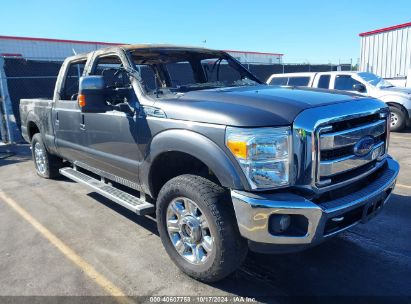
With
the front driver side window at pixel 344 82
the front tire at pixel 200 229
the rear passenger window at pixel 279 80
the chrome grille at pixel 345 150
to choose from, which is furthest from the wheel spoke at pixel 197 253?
the rear passenger window at pixel 279 80

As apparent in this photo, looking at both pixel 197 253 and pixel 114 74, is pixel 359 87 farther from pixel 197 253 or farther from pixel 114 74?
pixel 197 253

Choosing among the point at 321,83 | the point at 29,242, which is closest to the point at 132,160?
the point at 29,242

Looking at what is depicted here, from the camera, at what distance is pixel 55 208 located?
5234 mm

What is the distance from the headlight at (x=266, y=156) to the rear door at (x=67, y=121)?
8.93 feet

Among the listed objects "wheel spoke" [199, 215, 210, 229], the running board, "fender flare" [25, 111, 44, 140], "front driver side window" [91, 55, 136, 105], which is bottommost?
the running board

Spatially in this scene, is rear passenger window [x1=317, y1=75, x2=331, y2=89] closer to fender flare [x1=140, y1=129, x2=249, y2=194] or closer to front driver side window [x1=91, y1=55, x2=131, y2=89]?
front driver side window [x1=91, y1=55, x2=131, y2=89]

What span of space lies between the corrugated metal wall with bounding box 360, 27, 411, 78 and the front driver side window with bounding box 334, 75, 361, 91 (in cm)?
939

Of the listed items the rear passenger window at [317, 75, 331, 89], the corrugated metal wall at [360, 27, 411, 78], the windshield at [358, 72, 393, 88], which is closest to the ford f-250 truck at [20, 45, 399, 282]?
the rear passenger window at [317, 75, 331, 89]

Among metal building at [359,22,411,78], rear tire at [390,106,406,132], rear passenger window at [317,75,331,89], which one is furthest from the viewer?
metal building at [359,22,411,78]

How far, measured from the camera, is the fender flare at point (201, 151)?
269 centimetres

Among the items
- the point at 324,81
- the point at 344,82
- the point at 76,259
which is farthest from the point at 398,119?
the point at 76,259

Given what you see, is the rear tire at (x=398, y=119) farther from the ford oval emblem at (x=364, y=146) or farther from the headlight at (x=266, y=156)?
the headlight at (x=266, y=156)

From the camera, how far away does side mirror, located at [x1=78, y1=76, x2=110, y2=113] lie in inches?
140

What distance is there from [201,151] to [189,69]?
2.57m
